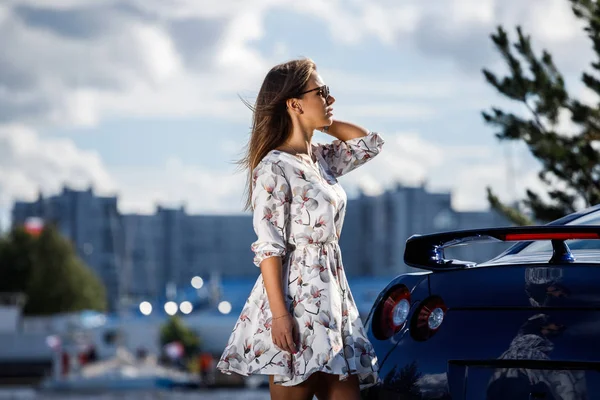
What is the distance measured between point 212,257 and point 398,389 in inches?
4807

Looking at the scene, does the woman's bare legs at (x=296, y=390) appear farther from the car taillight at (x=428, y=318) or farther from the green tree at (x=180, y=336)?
the green tree at (x=180, y=336)

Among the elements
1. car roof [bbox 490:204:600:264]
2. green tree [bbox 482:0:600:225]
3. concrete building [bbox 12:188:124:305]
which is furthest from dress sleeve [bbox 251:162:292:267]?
concrete building [bbox 12:188:124:305]

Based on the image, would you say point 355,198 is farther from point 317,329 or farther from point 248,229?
point 317,329

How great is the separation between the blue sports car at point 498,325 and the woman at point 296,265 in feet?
0.49

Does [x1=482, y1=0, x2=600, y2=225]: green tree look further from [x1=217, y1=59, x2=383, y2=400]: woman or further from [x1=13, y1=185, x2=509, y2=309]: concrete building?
[x1=13, y1=185, x2=509, y2=309]: concrete building

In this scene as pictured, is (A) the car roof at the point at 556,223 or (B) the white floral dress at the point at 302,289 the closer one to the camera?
(B) the white floral dress at the point at 302,289

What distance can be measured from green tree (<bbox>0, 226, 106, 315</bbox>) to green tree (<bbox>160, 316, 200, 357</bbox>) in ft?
56.1

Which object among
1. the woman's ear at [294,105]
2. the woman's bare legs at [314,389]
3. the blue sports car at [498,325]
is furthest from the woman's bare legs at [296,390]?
the woman's ear at [294,105]

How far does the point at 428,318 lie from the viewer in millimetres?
3330

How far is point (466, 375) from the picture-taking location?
3145 millimetres

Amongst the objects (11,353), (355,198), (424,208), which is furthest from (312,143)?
(355,198)

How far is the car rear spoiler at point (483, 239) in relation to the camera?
3.13 meters

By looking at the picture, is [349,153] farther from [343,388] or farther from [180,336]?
[180,336]

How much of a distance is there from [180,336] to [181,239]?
54066 millimetres
